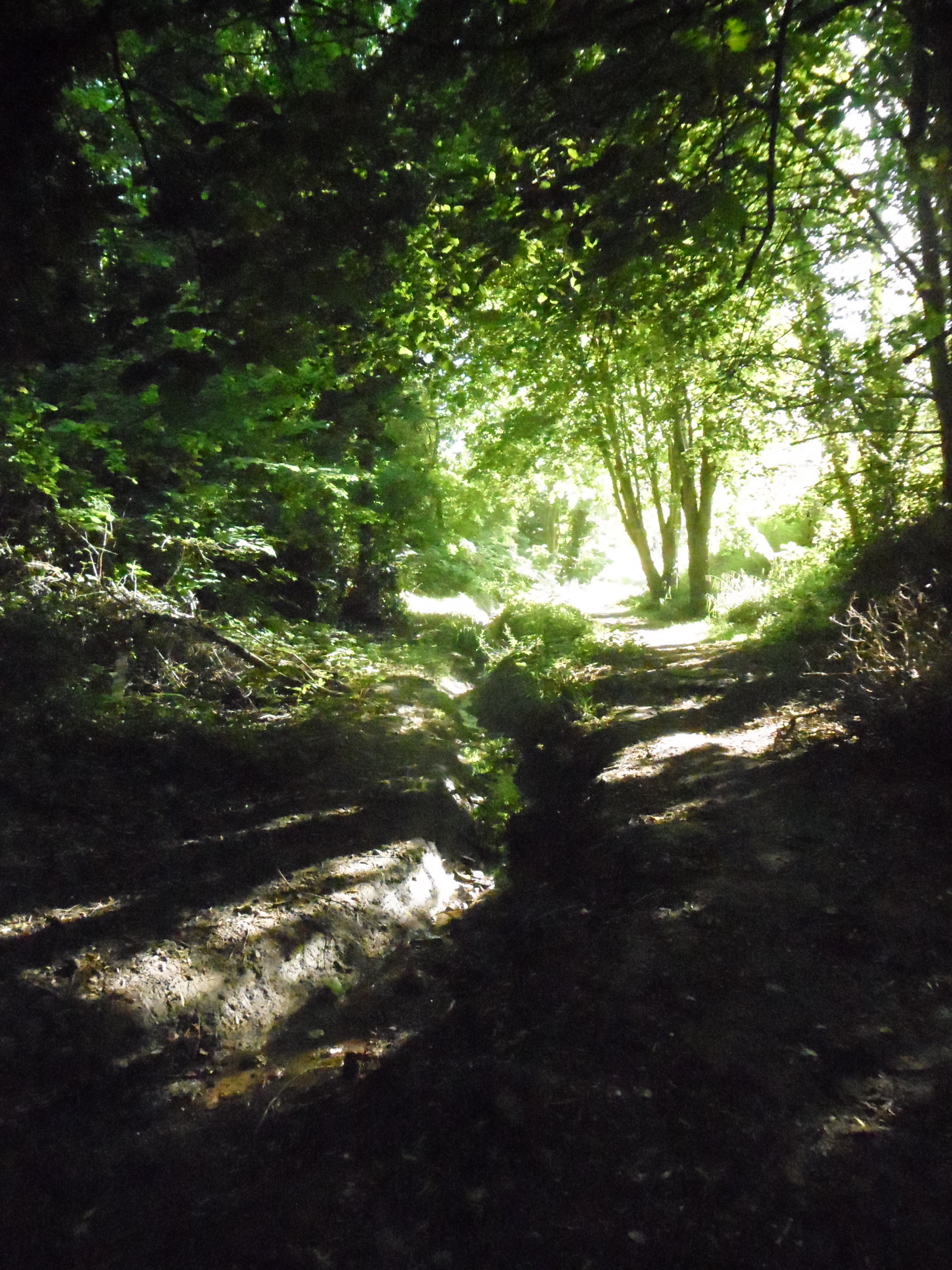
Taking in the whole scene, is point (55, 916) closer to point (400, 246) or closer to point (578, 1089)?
point (578, 1089)

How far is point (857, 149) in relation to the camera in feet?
25.5

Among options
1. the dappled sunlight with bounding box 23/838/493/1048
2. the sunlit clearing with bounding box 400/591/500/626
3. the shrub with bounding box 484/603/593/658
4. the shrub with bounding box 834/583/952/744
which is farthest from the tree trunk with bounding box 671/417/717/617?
the dappled sunlight with bounding box 23/838/493/1048

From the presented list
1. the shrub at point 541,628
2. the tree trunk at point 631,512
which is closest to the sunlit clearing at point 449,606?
the shrub at point 541,628

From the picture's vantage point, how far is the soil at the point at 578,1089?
2.48m

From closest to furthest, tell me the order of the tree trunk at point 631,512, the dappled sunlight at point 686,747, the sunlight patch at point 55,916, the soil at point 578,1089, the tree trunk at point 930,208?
the soil at point 578,1089 < the sunlight patch at point 55,916 < the tree trunk at point 930,208 < the dappled sunlight at point 686,747 < the tree trunk at point 631,512

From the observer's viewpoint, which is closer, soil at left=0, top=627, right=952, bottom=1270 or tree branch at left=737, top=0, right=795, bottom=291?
soil at left=0, top=627, right=952, bottom=1270

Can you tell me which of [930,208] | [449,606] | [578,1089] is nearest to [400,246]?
[578,1089]

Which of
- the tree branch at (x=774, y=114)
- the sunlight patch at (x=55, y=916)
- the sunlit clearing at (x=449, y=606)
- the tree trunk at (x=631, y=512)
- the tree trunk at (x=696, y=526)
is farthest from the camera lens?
the tree trunk at (x=631, y=512)

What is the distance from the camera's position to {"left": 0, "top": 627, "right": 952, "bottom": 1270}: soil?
2480 millimetres

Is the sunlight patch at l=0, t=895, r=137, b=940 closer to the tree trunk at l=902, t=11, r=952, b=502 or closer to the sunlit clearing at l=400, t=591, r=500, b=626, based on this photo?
the tree trunk at l=902, t=11, r=952, b=502

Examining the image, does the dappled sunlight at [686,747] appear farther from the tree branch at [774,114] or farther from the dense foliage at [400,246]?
the tree branch at [774,114]

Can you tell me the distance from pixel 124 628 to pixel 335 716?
2325 millimetres

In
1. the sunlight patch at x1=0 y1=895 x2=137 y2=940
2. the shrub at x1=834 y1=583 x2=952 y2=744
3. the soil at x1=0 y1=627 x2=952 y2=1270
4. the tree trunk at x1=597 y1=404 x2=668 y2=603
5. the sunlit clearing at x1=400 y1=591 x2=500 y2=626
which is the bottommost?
the soil at x1=0 y1=627 x2=952 y2=1270

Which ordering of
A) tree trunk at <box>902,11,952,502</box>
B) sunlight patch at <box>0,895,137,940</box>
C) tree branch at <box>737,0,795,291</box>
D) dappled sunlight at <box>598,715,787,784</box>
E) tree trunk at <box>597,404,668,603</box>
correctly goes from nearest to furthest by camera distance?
tree branch at <box>737,0,795,291</box> < sunlight patch at <box>0,895,137,940</box> < tree trunk at <box>902,11,952,502</box> < dappled sunlight at <box>598,715,787,784</box> < tree trunk at <box>597,404,668,603</box>
